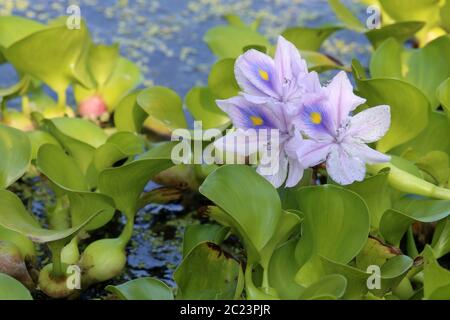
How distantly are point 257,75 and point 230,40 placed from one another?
0.84 meters

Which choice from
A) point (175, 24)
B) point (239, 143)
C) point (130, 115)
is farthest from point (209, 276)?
point (175, 24)

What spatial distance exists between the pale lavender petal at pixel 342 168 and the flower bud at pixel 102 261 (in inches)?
19.0

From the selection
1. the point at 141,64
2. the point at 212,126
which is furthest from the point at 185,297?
the point at 141,64

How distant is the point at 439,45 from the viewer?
77.9 inches

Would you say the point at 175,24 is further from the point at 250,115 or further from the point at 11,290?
the point at 11,290

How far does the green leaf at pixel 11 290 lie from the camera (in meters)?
1.36

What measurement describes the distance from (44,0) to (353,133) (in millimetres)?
1819

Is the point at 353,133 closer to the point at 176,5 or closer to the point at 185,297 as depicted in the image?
the point at 185,297

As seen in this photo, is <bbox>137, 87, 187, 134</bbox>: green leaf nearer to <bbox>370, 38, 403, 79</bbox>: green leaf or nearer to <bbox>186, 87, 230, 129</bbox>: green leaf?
<bbox>186, 87, 230, 129</bbox>: green leaf

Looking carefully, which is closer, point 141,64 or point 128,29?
point 141,64

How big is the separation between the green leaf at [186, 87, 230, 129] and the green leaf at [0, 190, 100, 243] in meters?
0.53

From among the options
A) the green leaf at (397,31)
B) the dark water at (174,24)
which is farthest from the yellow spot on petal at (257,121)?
the dark water at (174,24)

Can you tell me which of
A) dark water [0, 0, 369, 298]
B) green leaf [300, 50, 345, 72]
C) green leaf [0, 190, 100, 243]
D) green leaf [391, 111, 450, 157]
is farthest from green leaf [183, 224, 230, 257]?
dark water [0, 0, 369, 298]

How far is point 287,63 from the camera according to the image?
1.44m
